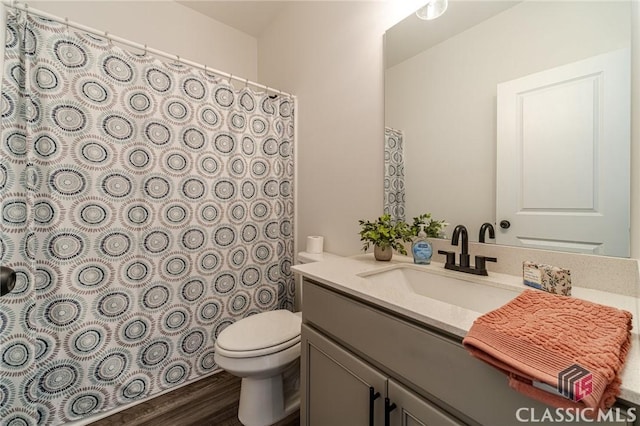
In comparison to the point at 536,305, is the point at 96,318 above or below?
below

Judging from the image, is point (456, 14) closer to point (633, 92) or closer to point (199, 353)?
point (633, 92)

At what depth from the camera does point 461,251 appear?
106 cm

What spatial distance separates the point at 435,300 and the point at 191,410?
57.3 inches

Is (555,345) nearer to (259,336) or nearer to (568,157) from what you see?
(568,157)

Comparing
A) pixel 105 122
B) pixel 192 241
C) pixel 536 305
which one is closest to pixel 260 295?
pixel 192 241

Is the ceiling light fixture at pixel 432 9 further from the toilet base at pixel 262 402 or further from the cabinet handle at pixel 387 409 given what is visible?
the toilet base at pixel 262 402

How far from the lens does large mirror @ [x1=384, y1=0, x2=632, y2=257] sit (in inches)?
32.4

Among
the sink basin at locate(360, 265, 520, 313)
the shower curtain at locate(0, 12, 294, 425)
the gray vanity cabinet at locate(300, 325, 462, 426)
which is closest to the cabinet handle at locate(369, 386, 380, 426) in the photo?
the gray vanity cabinet at locate(300, 325, 462, 426)

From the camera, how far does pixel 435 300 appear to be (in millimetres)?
740

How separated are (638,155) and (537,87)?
348 millimetres

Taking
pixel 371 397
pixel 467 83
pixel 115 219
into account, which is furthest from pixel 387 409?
pixel 115 219

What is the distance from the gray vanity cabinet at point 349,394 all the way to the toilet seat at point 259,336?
244mm

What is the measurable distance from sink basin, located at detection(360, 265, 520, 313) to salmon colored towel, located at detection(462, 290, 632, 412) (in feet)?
0.92

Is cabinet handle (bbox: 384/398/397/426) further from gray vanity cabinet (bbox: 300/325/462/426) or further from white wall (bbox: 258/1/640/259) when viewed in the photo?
white wall (bbox: 258/1/640/259)
